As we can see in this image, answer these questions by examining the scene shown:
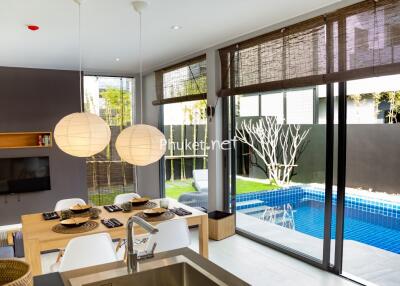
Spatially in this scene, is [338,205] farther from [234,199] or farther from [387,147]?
[234,199]

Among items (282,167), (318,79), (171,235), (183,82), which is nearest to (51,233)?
(171,235)

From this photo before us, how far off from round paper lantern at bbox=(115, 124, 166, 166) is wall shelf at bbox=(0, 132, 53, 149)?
3286mm

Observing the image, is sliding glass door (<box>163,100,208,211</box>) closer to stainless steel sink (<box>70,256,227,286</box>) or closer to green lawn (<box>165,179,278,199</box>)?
green lawn (<box>165,179,278,199</box>)

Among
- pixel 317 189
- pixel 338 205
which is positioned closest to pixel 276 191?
pixel 317 189

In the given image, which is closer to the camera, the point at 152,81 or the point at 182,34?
the point at 182,34

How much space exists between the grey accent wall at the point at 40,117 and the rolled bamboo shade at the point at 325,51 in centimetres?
316

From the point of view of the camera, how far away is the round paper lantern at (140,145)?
306cm

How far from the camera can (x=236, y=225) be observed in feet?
16.2

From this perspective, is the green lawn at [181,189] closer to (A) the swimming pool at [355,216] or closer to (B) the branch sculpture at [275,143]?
(B) the branch sculpture at [275,143]

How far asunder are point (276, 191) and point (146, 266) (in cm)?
295

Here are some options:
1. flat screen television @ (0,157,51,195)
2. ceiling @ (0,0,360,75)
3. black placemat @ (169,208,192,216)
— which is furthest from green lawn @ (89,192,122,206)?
black placemat @ (169,208,192,216)

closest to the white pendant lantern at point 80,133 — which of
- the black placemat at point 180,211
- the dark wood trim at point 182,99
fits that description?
the black placemat at point 180,211

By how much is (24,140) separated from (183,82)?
9.13 feet

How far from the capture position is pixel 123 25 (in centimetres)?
361
